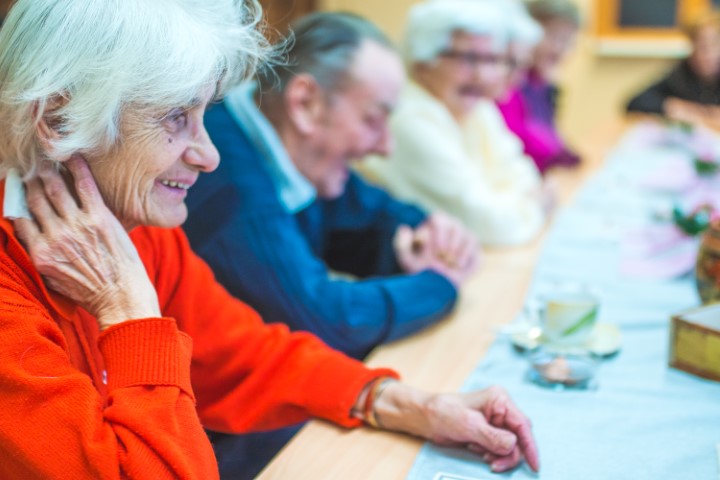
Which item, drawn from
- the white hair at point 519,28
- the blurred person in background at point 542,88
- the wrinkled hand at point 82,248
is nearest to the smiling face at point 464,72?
the white hair at point 519,28

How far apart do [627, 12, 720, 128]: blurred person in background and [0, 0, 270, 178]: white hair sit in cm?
380

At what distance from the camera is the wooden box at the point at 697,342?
1153mm

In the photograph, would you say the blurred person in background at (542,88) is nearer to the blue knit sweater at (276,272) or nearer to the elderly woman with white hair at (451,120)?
the elderly woman with white hair at (451,120)

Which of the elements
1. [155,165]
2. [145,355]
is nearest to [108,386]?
[145,355]

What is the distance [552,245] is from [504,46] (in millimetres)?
736

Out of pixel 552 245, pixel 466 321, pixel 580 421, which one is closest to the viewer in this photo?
pixel 580 421

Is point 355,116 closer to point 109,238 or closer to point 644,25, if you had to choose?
point 109,238

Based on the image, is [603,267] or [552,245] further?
[552,245]

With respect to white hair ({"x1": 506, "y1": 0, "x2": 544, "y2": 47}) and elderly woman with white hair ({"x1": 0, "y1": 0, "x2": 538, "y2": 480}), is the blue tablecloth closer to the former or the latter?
elderly woman with white hair ({"x1": 0, "y1": 0, "x2": 538, "y2": 480})

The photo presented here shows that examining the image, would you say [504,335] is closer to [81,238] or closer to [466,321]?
[466,321]

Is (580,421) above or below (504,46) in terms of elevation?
below

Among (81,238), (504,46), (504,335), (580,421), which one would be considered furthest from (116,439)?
(504,46)

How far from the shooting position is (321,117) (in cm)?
160

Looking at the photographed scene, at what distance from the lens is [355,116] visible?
163 cm
